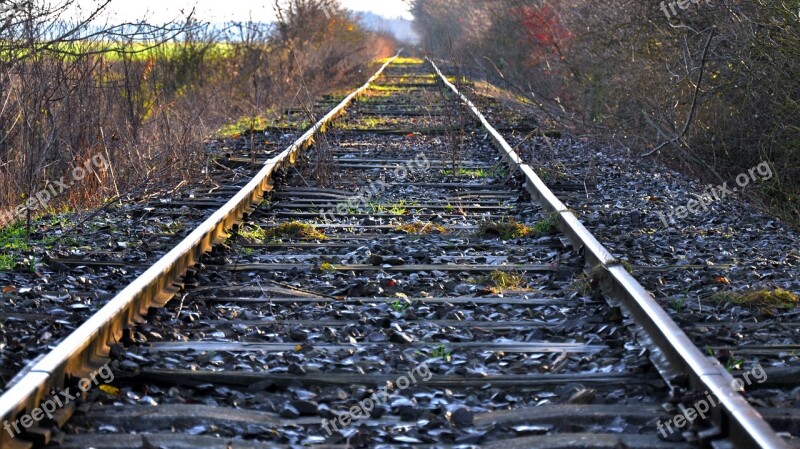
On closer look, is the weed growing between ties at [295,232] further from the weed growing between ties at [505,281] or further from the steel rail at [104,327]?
the weed growing between ties at [505,281]

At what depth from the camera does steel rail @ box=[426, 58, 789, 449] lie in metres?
2.81

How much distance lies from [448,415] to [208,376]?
947 mm

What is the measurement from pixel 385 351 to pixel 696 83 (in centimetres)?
734

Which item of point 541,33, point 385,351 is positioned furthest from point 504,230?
point 541,33

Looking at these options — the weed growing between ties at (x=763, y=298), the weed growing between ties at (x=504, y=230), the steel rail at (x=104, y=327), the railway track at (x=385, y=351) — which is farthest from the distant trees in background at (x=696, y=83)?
the steel rail at (x=104, y=327)

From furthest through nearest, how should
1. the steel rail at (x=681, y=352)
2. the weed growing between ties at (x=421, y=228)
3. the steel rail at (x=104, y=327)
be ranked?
the weed growing between ties at (x=421, y=228), the steel rail at (x=104, y=327), the steel rail at (x=681, y=352)

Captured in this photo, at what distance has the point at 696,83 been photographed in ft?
33.7

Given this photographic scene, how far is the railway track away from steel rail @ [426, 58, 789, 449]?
1 centimetres

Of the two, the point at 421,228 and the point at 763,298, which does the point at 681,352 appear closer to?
the point at 763,298

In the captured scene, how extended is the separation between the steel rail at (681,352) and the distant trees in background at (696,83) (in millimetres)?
2851

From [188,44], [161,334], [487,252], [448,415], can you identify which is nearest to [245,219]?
[487,252]

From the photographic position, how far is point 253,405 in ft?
11.3

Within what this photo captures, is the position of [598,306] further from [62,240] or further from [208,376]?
[62,240]

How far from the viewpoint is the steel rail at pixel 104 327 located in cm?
298
